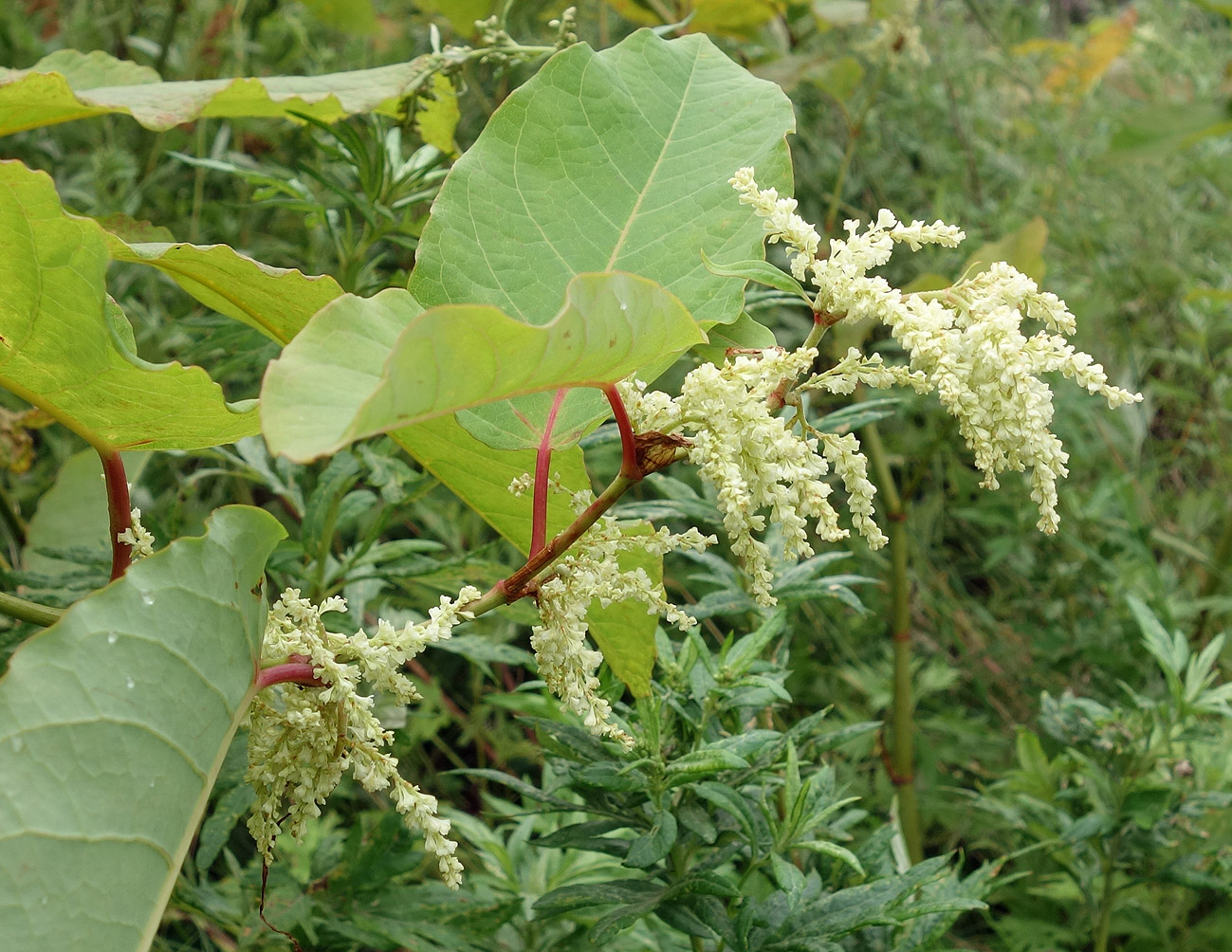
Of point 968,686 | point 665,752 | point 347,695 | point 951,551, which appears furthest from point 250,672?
point 951,551

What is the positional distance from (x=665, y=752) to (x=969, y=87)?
1.73m

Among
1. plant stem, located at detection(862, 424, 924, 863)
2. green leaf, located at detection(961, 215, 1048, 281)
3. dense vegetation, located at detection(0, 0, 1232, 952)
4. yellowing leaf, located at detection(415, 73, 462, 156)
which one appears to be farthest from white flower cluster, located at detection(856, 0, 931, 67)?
yellowing leaf, located at detection(415, 73, 462, 156)

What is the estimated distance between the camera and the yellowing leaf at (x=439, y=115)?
77cm

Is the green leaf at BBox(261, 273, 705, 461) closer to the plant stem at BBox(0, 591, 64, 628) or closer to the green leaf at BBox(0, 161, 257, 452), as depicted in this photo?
the green leaf at BBox(0, 161, 257, 452)

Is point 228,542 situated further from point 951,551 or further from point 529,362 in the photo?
point 951,551

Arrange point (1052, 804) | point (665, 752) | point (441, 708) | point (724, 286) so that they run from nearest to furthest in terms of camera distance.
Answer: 1. point (724, 286)
2. point (665, 752)
3. point (1052, 804)
4. point (441, 708)

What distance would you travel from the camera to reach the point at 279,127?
1.58 metres

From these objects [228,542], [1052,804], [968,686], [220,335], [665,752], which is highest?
[228,542]

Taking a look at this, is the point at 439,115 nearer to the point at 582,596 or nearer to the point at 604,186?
the point at 604,186

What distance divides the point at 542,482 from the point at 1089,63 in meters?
2.34

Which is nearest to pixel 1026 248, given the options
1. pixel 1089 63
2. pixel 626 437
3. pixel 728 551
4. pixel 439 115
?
pixel 728 551

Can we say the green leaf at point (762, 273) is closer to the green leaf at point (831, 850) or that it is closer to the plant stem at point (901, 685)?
the green leaf at point (831, 850)

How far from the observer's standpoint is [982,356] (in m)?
0.39

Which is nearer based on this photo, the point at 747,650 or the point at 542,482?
the point at 542,482
